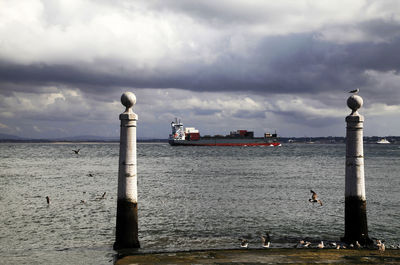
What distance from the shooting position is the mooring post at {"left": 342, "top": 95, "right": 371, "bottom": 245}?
12.6 m

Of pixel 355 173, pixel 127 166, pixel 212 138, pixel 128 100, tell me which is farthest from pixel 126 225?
pixel 212 138

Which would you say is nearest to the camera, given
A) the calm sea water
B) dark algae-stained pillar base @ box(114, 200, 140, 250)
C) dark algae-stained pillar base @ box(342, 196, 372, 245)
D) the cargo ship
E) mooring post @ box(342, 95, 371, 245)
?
dark algae-stained pillar base @ box(114, 200, 140, 250)

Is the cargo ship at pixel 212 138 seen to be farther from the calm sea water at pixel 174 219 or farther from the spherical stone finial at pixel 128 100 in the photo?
the spherical stone finial at pixel 128 100

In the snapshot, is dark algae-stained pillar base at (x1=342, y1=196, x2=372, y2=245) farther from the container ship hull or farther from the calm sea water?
the container ship hull

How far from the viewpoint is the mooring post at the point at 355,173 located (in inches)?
497

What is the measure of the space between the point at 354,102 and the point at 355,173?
2.24 meters

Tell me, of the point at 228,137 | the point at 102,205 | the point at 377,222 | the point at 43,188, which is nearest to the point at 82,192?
the point at 43,188

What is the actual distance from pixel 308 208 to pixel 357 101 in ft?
48.3

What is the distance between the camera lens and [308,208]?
2617 centimetres

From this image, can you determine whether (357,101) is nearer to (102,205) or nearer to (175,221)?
(175,221)

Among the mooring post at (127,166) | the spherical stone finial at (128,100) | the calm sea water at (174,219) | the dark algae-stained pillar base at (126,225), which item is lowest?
the calm sea water at (174,219)

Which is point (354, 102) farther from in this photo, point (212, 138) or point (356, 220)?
point (212, 138)

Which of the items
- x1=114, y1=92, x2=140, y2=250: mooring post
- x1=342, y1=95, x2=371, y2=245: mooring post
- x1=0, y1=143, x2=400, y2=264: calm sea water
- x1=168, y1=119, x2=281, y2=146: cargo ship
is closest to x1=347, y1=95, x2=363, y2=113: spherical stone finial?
x1=342, y1=95, x2=371, y2=245: mooring post

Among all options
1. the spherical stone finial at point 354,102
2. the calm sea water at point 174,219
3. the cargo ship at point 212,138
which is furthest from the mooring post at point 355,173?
the cargo ship at point 212,138
